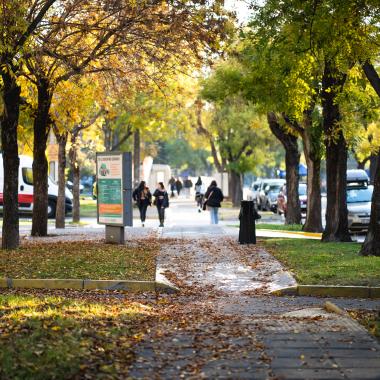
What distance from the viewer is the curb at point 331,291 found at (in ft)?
44.8

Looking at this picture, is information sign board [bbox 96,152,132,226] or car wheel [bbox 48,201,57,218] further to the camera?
car wheel [bbox 48,201,57,218]

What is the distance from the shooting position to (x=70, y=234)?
25859 millimetres

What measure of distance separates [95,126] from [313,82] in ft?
54.5

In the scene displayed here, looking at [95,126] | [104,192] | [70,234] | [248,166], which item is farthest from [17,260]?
[248,166]

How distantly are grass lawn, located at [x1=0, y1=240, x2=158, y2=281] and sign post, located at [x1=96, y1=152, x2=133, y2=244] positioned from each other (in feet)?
2.66

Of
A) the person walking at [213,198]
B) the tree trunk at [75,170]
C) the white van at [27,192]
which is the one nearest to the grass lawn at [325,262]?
the person walking at [213,198]

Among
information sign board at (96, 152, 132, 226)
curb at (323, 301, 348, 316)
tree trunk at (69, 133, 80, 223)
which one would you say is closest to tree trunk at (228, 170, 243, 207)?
tree trunk at (69, 133, 80, 223)

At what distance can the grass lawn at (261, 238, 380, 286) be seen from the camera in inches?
577

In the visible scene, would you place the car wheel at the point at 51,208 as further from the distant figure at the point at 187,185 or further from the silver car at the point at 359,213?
the distant figure at the point at 187,185

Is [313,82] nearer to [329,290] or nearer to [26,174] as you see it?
[329,290]

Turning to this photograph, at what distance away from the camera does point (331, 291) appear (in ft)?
45.5

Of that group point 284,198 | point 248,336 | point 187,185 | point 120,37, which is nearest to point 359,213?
point 120,37

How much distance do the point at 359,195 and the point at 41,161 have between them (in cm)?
1152

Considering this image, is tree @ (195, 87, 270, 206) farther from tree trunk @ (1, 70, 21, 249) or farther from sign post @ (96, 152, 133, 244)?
tree trunk @ (1, 70, 21, 249)
